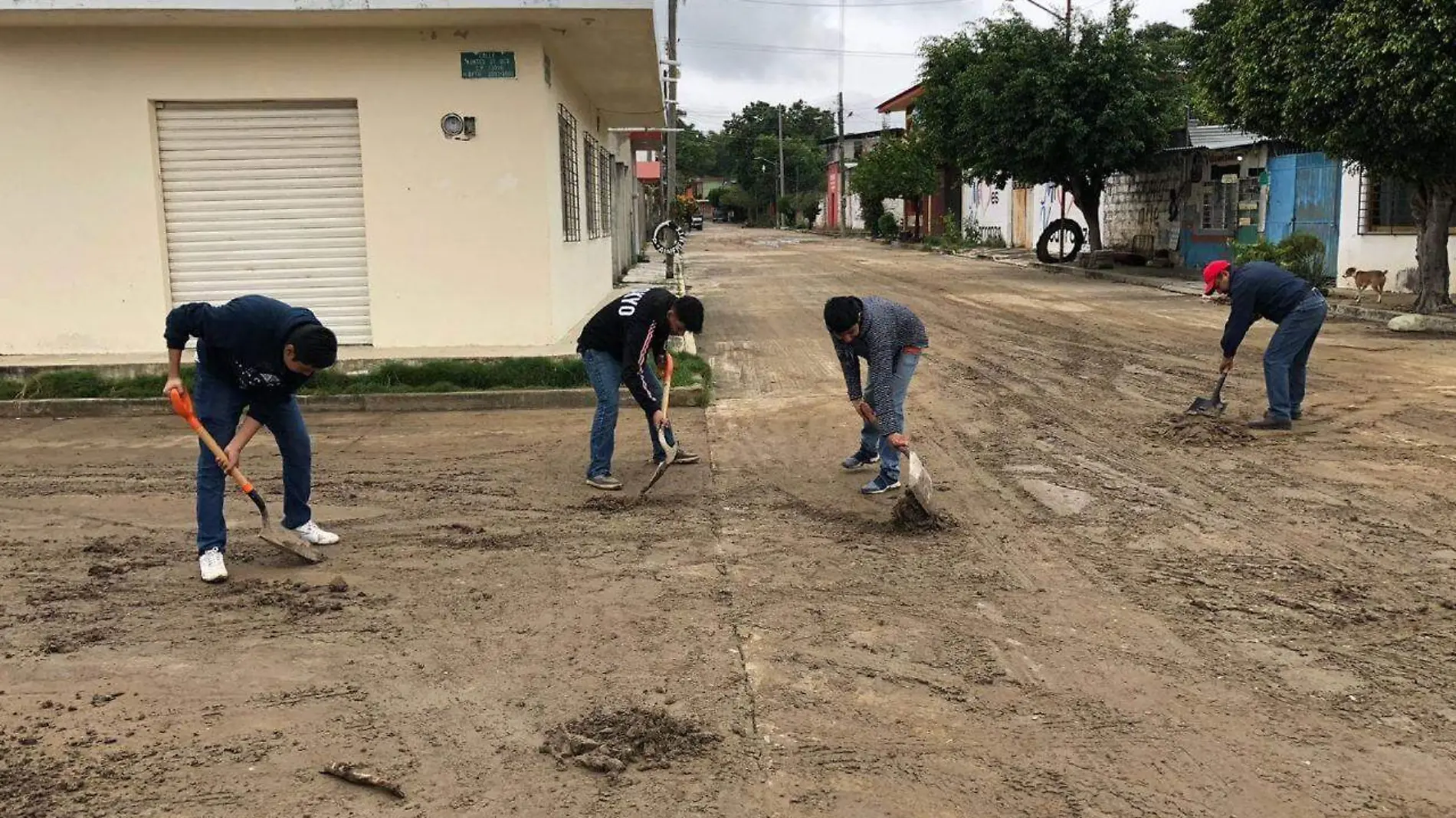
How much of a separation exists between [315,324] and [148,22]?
677 centimetres

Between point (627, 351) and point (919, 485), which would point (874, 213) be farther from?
point (919, 485)

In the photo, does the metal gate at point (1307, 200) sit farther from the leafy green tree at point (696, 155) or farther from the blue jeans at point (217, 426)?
the leafy green tree at point (696, 155)

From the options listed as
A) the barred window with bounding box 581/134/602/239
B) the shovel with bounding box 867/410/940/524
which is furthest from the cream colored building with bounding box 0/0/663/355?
the shovel with bounding box 867/410/940/524

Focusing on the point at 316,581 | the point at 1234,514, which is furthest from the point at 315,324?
the point at 1234,514

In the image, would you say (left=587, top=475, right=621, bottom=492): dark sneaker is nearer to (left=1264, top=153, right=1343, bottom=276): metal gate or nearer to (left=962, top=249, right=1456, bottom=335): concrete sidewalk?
(left=962, top=249, right=1456, bottom=335): concrete sidewalk

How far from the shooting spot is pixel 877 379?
21.0 feet

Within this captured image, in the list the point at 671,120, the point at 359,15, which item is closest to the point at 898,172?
the point at 671,120

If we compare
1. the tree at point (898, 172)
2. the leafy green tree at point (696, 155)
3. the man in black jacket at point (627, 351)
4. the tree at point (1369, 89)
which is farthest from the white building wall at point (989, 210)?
the leafy green tree at point (696, 155)

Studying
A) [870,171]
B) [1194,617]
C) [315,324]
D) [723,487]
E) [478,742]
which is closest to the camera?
[478,742]

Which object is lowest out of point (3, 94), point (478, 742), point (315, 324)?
point (478, 742)

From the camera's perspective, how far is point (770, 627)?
4.61 meters

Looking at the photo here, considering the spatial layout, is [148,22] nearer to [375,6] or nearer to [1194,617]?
[375,6]

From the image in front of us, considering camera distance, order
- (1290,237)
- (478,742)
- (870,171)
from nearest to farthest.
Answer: (478,742)
(1290,237)
(870,171)

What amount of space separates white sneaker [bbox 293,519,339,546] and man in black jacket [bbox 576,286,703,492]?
1737 millimetres
